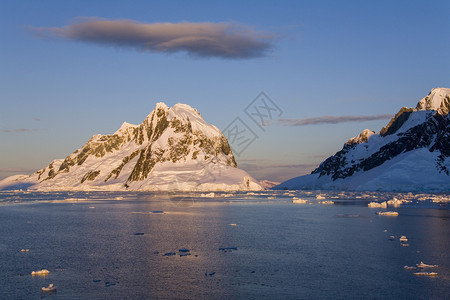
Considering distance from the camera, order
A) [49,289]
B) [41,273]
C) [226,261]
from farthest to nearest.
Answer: [226,261] → [41,273] → [49,289]

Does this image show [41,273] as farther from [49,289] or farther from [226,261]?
[226,261]

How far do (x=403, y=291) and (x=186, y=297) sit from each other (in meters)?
8.32

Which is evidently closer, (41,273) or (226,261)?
(41,273)

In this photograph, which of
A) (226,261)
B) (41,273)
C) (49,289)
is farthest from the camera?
(226,261)

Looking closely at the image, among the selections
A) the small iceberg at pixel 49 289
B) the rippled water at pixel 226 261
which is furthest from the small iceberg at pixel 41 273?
the small iceberg at pixel 49 289

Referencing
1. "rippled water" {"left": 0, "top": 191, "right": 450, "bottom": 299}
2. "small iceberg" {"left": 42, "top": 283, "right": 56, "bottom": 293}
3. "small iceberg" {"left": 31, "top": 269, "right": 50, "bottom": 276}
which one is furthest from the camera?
"small iceberg" {"left": 31, "top": 269, "right": 50, "bottom": 276}

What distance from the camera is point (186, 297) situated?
17.2 m

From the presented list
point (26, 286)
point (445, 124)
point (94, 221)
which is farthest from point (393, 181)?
point (26, 286)

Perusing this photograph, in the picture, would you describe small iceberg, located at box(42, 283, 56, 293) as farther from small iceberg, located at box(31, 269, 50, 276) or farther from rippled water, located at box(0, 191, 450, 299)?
small iceberg, located at box(31, 269, 50, 276)

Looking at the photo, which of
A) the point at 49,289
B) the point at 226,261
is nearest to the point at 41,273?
the point at 49,289

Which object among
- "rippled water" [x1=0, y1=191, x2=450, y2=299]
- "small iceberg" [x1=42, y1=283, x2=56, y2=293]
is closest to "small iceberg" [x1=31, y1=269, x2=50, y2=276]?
"rippled water" [x1=0, y1=191, x2=450, y2=299]

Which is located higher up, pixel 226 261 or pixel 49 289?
pixel 49 289

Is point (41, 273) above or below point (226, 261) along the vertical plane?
above

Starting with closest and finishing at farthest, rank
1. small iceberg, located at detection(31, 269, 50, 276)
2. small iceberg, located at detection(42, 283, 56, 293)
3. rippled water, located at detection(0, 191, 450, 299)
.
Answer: small iceberg, located at detection(42, 283, 56, 293) → rippled water, located at detection(0, 191, 450, 299) → small iceberg, located at detection(31, 269, 50, 276)
